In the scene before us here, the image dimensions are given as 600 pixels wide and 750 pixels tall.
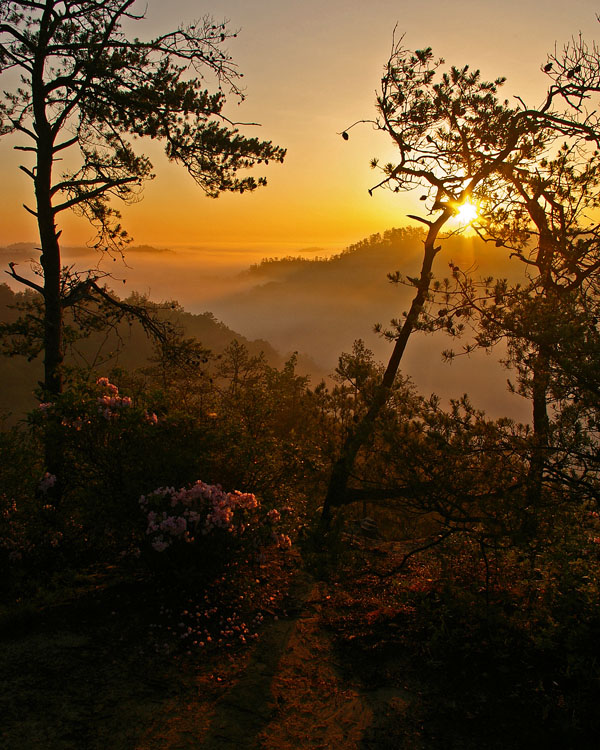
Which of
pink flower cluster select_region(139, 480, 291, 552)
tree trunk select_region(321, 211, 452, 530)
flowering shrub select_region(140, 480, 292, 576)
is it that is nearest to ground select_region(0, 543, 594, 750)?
flowering shrub select_region(140, 480, 292, 576)

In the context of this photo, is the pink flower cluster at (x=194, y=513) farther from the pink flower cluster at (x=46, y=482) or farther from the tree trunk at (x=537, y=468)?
the tree trunk at (x=537, y=468)

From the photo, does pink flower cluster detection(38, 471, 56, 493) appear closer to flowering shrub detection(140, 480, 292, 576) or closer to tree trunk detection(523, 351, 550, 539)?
flowering shrub detection(140, 480, 292, 576)

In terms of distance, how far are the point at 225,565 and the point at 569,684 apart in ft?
12.4

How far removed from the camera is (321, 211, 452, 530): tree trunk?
678 centimetres

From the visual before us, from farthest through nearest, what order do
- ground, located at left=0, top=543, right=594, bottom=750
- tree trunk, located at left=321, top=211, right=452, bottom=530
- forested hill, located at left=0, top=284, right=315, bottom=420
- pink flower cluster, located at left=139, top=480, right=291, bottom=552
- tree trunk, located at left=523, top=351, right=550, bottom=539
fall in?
forested hill, located at left=0, top=284, right=315, bottom=420
tree trunk, located at left=321, top=211, right=452, bottom=530
pink flower cluster, located at left=139, top=480, right=291, bottom=552
tree trunk, located at left=523, top=351, right=550, bottom=539
ground, located at left=0, top=543, right=594, bottom=750

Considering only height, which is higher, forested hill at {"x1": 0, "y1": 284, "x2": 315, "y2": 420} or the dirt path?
forested hill at {"x1": 0, "y1": 284, "x2": 315, "y2": 420}

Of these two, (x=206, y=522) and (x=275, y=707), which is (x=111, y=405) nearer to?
(x=206, y=522)

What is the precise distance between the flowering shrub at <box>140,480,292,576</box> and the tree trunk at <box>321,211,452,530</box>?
5.19 ft

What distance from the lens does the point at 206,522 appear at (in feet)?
18.0

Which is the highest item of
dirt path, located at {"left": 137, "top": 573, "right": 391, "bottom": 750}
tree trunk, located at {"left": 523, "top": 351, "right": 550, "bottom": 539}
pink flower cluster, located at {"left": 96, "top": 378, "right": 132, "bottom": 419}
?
pink flower cluster, located at {"left": 96, "top": 378, "right": 132, "bottom": 419}

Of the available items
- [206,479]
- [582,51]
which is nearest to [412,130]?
[582,51]

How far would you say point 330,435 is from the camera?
8.27 m

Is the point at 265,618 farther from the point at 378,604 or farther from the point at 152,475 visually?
the point at 152,475

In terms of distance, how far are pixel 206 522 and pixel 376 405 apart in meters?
2.65
